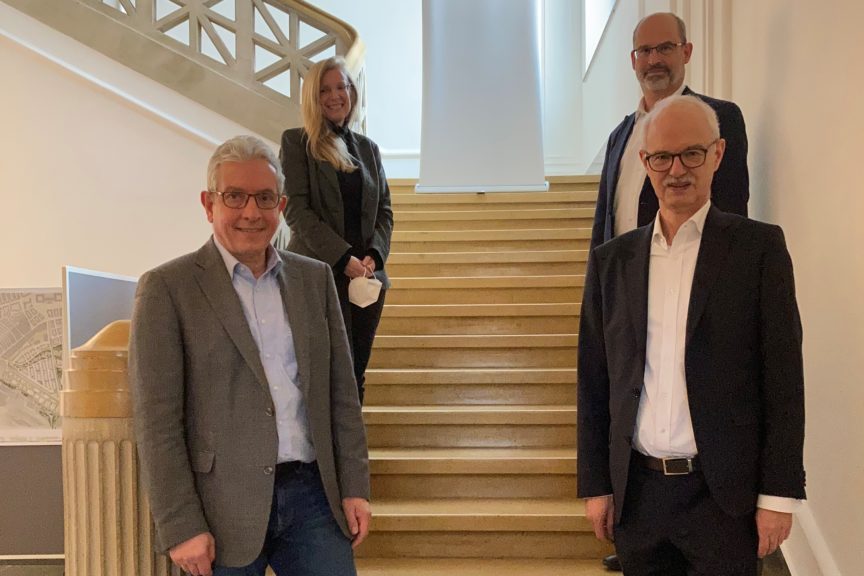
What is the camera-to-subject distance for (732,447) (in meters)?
1.60

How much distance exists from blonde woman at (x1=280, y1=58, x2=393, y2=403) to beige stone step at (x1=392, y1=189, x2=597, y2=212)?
3.08 meters

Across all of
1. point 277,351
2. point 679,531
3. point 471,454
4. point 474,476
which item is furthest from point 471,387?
point 679,531

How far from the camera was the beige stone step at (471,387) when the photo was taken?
163 inches

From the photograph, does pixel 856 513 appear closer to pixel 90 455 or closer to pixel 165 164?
pixel 90 455

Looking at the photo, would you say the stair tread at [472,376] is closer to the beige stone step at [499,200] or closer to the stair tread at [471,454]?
the stair tread at [471,454]

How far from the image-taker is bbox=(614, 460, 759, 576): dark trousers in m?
1.61

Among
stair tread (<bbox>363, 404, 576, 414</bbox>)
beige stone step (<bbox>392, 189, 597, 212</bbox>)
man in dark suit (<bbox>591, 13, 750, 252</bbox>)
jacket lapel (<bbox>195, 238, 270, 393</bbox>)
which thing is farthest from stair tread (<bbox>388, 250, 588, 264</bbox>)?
jacket lapel (<bbox>195, 238, 270, 393</bbox>)

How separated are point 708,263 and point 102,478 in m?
1.29

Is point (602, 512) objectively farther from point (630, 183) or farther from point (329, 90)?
point (329, 90)

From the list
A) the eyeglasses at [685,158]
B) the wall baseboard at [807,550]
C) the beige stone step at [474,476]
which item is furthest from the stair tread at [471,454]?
the eyeglasses at [685,158]

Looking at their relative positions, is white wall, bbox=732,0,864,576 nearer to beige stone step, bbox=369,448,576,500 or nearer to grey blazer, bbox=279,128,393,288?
beige stone step, bbox=369,448,576,500

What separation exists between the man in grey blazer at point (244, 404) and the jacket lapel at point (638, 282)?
62 cm

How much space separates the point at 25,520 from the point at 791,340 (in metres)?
2.06

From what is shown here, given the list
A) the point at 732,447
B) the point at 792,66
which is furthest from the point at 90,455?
the point at 792,66
